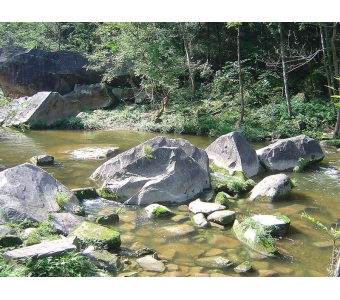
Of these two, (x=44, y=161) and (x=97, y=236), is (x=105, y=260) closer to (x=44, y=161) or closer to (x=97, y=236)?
(x=97, y=236)

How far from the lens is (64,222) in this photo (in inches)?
253

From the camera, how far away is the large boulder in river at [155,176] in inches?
329

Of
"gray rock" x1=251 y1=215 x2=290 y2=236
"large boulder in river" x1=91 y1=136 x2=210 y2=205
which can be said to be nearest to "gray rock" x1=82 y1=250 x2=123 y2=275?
"gray rock" x1=251 y1=215 x2=290 y2=236

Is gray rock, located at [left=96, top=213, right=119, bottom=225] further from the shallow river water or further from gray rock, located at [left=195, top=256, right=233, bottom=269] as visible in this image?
gray rock, located at [left=195, top=256, right=233, bottom=269]

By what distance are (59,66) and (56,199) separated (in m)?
17.8

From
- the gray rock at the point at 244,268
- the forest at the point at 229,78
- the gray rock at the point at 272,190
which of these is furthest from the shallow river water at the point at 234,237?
the forest at the point at 229,78

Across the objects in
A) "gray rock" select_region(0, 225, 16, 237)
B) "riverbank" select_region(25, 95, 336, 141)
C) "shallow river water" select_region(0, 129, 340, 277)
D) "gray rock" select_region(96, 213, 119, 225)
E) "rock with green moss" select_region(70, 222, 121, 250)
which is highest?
"riverbank" select_region(25, 95, 336, 141)

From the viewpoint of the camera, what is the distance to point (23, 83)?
22.7m

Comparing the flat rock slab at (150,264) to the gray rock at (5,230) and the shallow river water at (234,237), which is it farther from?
the gray rock at (5,230)

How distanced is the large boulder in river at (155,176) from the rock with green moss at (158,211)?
19.6 inches

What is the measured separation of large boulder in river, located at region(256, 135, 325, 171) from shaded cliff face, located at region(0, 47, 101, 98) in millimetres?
14584

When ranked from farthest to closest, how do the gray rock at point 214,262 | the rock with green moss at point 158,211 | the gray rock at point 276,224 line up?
1. the rock with green moss at point 158,211
2. the gray rock at point 276,224
3. the gray rock at point 214,262

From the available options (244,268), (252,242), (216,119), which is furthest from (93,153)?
(244,268)

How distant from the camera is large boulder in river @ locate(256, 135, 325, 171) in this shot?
11211 millimetres
